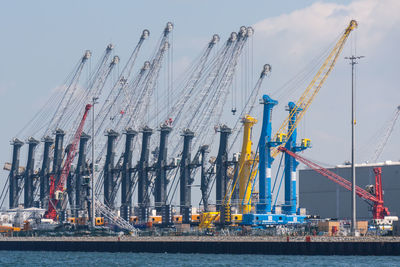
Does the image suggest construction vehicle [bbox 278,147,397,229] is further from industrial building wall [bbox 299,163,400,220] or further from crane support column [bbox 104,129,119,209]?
crane support column [bbox 104,129,119,209]

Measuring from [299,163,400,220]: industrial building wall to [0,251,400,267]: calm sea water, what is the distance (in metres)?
60.1

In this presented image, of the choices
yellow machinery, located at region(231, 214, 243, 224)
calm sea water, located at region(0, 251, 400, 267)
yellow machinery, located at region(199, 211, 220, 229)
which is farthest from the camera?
yellow machinery, located at region(199, 211, 220, 229)

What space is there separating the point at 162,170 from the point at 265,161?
34901 mm

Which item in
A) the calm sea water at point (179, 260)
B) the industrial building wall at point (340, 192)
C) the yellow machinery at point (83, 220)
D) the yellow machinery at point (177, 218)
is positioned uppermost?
the industrial building wall at point (340, 192)

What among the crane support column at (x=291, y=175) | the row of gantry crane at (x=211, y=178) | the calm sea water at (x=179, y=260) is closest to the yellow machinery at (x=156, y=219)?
the row of gantry crane at (x=211, y=178)

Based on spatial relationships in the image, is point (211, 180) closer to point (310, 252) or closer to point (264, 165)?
point (264, 165)

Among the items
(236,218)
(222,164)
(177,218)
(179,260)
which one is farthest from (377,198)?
(179,260)

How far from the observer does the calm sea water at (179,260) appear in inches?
3745

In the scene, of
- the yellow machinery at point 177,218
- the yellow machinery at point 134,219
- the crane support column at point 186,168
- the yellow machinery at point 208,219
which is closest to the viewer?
the yellow machinery at point 208,219

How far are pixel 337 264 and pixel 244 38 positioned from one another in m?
101

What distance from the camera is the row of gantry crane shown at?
152875 mm

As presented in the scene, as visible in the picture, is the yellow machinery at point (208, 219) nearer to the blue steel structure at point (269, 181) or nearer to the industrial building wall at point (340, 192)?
the blue steel structure at point (269, 181)

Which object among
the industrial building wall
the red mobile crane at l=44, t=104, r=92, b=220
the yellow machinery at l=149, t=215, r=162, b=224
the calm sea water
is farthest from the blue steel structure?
the red mobile crane at l=44, t=104, r=92, b=220

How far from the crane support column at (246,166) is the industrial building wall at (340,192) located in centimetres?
2077
